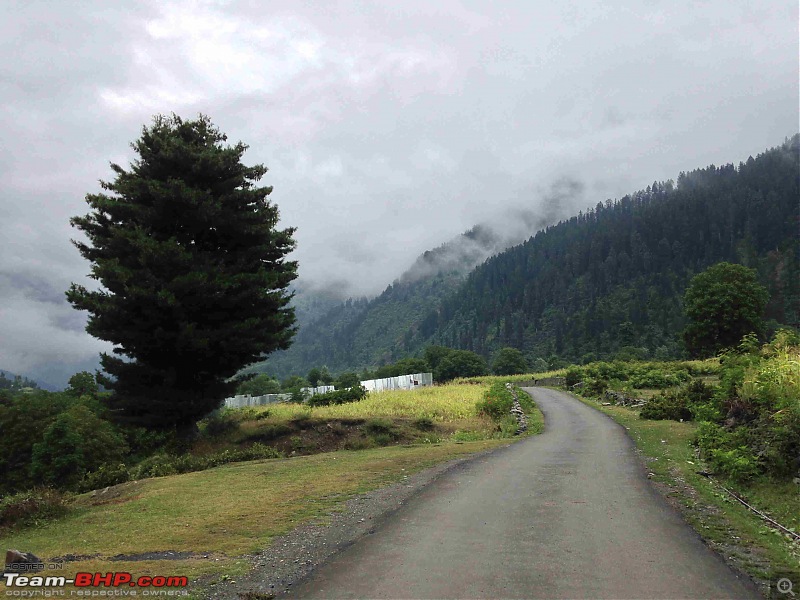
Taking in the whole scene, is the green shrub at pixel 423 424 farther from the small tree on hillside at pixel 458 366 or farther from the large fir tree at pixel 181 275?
the small tree on hillside at pixel 458 366

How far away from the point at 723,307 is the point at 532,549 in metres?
71.6

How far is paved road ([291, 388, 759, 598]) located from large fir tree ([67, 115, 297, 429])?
1672 cm

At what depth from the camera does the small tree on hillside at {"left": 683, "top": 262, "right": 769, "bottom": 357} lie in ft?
218

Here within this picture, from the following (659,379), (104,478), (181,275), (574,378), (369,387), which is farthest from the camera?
(574,378)

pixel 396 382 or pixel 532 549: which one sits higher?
pixel 396 382

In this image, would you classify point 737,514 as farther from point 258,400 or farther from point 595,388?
point 258,400

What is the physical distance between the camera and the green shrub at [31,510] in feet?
39.7

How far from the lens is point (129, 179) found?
88.8 feet

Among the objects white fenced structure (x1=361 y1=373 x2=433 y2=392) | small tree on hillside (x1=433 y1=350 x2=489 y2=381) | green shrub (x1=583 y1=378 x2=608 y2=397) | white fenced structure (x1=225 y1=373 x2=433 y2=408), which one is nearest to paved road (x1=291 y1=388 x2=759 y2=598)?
green shrub (x1=583 y1=378 x2=608 y2=397)

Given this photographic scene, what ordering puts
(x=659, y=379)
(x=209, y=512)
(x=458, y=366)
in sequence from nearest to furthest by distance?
(x=209, y=512)
(x=659, y=379)
(x=458, y=366)

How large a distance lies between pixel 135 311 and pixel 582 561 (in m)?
23.8

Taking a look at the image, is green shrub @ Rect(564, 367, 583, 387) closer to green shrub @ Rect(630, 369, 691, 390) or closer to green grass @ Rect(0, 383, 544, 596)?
green shrub @ Rect(630, 369, 691, 390)

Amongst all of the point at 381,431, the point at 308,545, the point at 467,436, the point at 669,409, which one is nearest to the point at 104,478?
the point at 381,431

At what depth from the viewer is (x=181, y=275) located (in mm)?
24234
